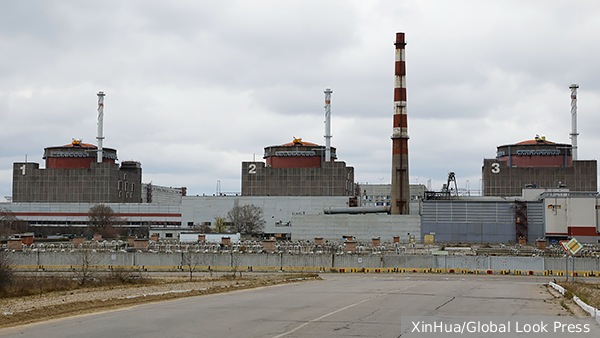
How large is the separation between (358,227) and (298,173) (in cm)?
4180

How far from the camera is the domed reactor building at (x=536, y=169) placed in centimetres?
12388

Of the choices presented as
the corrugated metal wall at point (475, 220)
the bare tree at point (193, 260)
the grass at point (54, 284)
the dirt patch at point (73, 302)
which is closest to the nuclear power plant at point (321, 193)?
the corrugated metal wall at point (475, 220)

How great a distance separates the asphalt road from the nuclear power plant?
60274mm

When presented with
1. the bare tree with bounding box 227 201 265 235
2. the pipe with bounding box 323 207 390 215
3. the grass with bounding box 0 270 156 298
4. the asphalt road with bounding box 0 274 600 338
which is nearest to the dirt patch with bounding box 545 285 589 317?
the asphalt road with bounding box 0 274 600 338

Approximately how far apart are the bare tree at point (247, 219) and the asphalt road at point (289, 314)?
8750 centimetres

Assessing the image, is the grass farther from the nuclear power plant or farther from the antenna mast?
the antenna mast

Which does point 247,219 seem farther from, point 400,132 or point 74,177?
point 74,177

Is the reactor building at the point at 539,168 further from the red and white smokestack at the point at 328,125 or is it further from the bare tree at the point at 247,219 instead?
the bare tree at the point at 247,219

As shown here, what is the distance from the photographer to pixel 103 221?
388 ft

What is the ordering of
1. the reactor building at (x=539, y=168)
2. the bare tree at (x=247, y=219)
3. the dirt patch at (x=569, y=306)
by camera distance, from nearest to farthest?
the dirt patch at (x=569, y=306)
the bare tree at (x=247, y=219)
the reactor building at (x=539, y=168)

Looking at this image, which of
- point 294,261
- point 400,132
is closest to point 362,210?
point 400,132

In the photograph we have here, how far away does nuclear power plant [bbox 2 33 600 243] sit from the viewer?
86062 mm

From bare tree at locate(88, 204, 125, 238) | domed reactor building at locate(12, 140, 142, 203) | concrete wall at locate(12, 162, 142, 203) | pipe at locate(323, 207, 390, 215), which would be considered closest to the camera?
pipe at locate(323, 207, 390, 215)

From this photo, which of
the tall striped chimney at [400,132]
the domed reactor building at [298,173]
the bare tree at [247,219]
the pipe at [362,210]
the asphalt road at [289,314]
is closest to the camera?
the asphalt road at [289,314]
